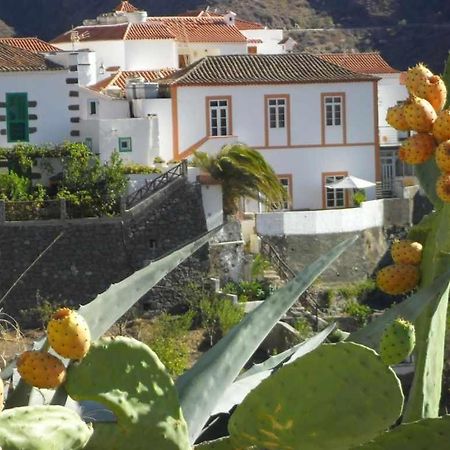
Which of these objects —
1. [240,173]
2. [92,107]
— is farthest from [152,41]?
[240,173]

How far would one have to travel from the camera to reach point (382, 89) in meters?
44.1

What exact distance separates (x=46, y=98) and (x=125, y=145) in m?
1.82

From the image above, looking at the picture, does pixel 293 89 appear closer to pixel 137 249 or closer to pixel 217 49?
pixel 137 249

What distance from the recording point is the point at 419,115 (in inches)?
202

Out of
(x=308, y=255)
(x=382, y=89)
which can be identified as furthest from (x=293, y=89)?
(x=382, y=89)

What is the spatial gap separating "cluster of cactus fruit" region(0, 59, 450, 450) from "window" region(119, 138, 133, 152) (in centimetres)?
2924

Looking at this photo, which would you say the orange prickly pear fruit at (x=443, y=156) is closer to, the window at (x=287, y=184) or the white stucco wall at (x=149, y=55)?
the window at (x=287, y=184)

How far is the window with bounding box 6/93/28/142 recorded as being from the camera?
34625mm

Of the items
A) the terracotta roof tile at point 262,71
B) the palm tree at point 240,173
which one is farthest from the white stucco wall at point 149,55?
the palm tree at point 240,173

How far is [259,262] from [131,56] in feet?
42.1

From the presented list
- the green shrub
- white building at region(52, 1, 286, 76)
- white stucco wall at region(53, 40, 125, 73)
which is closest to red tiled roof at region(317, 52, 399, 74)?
white building at region(52, 1, 286, 76)

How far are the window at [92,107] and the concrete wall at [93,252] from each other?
330 cm

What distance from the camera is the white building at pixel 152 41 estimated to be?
45094 mm

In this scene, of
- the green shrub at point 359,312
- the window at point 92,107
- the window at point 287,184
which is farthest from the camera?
the window at point 287,184
